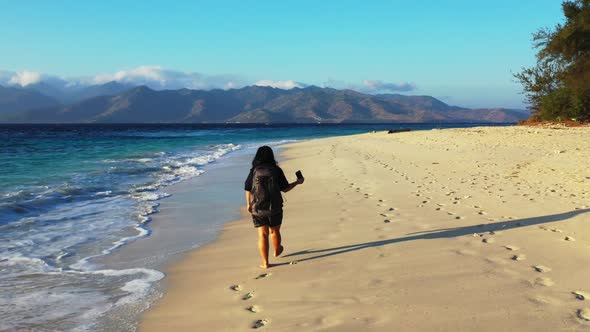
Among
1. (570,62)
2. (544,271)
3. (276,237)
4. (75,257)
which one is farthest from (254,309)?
(570,62)

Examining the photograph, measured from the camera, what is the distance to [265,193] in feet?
20.1

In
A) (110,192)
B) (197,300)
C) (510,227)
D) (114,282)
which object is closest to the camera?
(197,300)

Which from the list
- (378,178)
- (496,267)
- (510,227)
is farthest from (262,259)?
(378,178)

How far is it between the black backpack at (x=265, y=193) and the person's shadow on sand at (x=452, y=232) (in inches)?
30.1

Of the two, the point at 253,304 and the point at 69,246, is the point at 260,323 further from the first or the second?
the point at 69,246

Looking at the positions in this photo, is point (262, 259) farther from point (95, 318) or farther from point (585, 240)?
point (585, 240)

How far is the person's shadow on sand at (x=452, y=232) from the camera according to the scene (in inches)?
252

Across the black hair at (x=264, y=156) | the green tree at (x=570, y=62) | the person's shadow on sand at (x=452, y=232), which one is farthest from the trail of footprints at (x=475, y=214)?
the green tree at (x=570, y=62)

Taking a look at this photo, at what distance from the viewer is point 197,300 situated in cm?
482

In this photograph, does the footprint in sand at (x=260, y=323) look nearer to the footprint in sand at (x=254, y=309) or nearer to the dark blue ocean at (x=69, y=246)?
the footprint in sand at (x=254, y=309)

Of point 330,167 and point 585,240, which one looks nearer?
point 585,240

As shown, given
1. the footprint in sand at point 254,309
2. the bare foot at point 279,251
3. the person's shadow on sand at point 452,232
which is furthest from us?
the person's shadow on sand at point 452,232

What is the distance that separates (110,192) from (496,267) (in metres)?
11.4

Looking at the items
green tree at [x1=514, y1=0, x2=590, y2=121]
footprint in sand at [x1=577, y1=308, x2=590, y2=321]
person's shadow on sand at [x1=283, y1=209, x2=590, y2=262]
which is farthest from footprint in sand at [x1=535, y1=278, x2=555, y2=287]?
green tree at [x1=514, y1=0, x2=590, y2=121]
